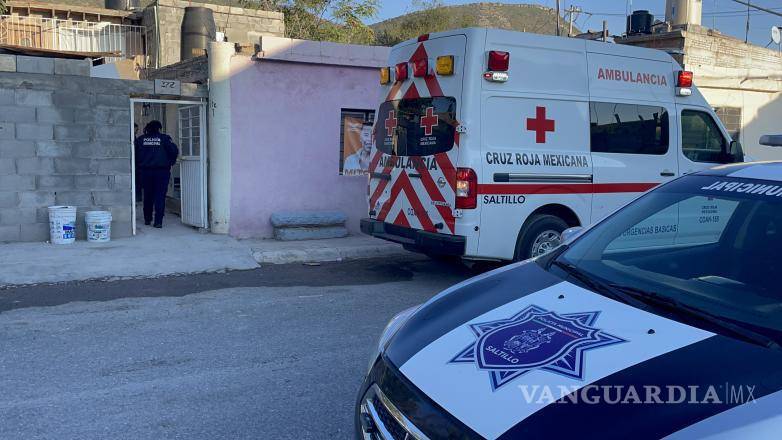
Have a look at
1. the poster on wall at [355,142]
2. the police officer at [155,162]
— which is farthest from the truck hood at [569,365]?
the police officer at [155,162]

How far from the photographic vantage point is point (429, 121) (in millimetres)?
7477

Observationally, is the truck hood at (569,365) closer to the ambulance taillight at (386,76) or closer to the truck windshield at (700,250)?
the truck windshield at (700,250)

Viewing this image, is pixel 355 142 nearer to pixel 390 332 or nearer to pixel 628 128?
pixel 628 128

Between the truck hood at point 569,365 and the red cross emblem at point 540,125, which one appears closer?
the truck hood at point 569,365

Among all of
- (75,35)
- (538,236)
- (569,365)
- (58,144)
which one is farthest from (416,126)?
(75,35)

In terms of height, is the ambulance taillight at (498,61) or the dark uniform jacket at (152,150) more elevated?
the ambulance taillight at (498,61)

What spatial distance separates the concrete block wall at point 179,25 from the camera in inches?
685

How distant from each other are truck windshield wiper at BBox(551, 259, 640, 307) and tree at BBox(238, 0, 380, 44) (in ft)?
68.0

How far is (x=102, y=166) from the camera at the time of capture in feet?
31.3

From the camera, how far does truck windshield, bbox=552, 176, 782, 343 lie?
109 inches

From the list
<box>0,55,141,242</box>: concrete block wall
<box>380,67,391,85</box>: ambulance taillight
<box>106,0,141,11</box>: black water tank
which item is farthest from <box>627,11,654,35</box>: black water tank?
<box>106,0,141,11</box>: black water tank

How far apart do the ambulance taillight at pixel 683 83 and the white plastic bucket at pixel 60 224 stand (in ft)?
26.4

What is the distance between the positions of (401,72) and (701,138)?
12.7 feet

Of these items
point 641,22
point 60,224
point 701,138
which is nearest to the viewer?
point 701,138
